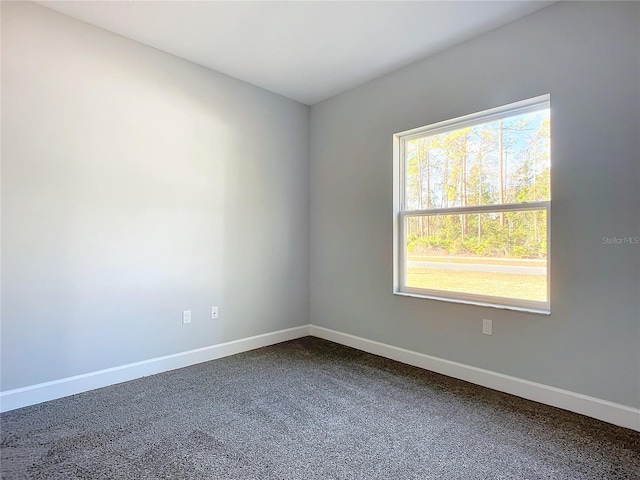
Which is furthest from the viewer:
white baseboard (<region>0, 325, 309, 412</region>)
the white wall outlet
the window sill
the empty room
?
the white wall outlet

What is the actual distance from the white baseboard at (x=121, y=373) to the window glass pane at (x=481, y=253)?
1749 mm

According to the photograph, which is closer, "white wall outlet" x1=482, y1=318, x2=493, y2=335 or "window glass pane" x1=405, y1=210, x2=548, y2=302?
"window glass pane" x1=405, y1=210, x2=548, y2=302

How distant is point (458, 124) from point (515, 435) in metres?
2.29

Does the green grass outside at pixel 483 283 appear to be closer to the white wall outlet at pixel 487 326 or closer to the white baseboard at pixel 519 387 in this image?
the white wall outlet at pixel 487 326

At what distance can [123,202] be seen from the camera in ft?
8.77

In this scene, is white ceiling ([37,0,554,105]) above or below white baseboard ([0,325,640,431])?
above

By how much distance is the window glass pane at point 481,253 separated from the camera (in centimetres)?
244

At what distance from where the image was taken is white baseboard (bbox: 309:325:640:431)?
2.02m

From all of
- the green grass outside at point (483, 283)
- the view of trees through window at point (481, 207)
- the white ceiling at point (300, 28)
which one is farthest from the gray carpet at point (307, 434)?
the white ceiling at point (300, 28)

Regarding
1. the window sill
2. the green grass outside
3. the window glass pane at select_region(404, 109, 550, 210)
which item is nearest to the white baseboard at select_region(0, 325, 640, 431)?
the window sill

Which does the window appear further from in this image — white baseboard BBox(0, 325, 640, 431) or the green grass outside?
white baseboard BBox(0, 325, 640, 431)

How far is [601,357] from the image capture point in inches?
82.4

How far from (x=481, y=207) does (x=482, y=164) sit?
352 millimetres

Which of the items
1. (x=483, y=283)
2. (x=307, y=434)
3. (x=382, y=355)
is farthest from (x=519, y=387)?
(x=307, y=434)
